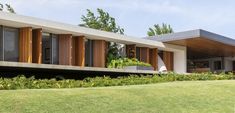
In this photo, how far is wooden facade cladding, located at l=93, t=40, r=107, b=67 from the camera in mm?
31828

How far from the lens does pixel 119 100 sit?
1595 centimetres

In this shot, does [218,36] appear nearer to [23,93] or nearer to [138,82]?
[138,82]

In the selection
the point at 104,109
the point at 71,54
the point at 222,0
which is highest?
the point at 222,0

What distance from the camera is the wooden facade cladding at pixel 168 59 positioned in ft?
131

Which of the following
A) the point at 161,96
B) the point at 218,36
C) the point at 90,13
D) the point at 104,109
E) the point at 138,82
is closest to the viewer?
the point at 104,109

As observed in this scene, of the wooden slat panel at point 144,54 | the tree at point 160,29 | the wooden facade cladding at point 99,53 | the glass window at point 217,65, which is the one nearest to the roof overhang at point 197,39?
the wooden slat panel at point 144,54

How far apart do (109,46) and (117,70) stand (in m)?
5.95

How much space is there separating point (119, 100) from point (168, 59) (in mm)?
24525

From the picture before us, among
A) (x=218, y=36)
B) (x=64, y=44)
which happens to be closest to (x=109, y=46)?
(x=64, y=44)

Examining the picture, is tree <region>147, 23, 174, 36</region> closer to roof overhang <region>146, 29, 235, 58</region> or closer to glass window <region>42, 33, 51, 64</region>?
roof overhang <region>146, 29, 235, 58</region>

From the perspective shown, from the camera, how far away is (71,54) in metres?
29.1

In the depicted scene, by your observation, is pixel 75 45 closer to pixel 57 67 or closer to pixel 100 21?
pixel 57 67

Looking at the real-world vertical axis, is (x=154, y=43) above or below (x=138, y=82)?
above

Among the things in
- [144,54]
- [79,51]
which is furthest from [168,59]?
[79,51]
